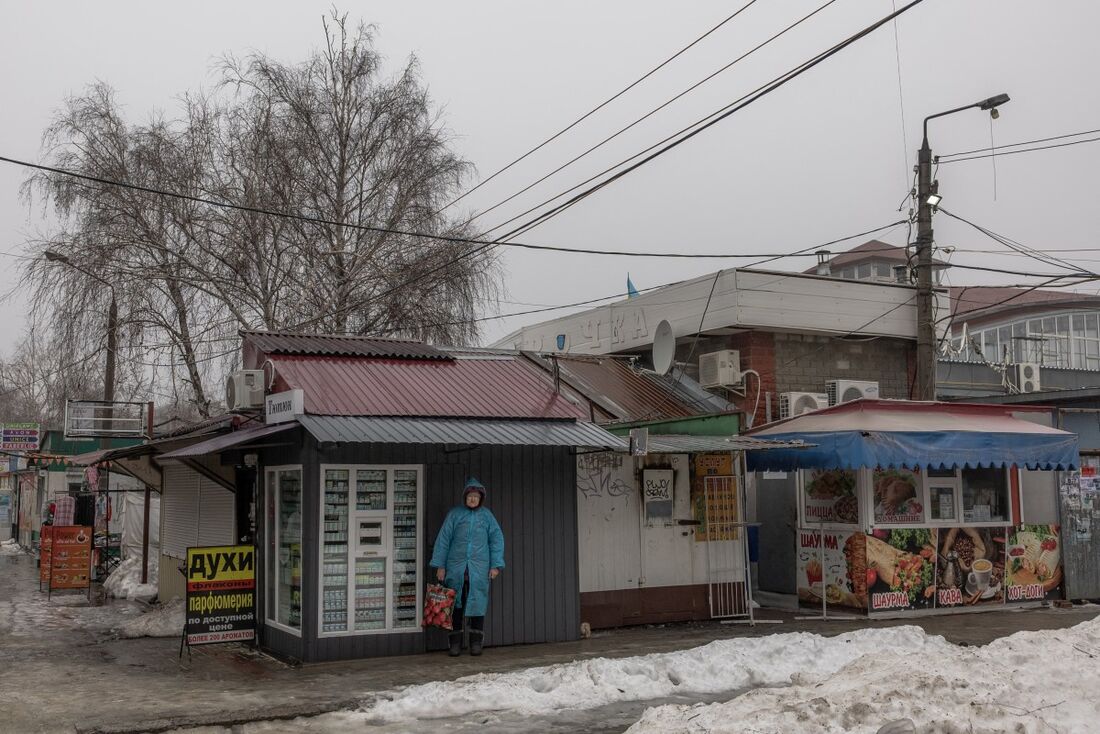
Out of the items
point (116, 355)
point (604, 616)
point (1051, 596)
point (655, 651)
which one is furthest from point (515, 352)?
point (116, 355)

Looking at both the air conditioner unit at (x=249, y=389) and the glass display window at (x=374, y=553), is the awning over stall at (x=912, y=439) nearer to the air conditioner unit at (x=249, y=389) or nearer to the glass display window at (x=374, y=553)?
the glass display window at (x=374, y=553)

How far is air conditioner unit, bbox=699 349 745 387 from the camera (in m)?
16.9

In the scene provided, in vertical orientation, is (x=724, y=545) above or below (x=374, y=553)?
below

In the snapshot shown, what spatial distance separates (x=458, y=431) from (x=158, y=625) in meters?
5.73

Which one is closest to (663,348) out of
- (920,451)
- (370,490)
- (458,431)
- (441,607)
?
(920,451)

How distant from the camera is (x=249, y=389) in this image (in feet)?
41.1

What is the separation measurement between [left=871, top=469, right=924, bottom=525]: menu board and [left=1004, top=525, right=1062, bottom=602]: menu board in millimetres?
1867

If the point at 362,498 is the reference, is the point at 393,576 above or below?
below

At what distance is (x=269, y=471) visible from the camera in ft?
41.8

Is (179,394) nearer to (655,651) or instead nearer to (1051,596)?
(655,651)

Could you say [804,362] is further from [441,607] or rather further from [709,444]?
[441,607]

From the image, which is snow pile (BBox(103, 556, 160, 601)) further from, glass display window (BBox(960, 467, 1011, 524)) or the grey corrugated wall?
glass display window (BBox(960, 467, 1011, 524))

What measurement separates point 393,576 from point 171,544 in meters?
7.47

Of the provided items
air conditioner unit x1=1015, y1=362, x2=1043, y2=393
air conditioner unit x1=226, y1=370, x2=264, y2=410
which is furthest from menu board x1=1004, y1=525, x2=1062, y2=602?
air conditioner unit x1=226, y1=370, x2=264, y2=410
